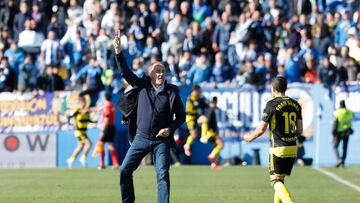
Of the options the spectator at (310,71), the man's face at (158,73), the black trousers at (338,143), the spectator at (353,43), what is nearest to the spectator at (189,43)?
the spectator at (310,71)

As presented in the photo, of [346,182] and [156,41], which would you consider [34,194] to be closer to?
[346,182]

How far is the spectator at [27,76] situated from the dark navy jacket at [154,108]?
16786 millimetres

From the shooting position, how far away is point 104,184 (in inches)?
794

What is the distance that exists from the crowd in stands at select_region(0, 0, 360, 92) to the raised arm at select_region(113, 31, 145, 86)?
48.7 ft

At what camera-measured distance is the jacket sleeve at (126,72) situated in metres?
12.6

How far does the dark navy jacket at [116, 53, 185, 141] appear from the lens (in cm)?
1277

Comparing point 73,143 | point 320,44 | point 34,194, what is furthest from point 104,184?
point 320,44

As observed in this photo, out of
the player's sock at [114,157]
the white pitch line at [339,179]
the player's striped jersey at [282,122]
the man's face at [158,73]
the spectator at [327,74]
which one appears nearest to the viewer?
the man's face at [158,73]

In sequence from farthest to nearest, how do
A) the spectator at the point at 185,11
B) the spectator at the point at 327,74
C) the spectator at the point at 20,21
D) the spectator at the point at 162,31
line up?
the spectator at the point at 20,21 → the spectator at the point at 185,11 → the spectator at the point at 162,31 → the spectator at the point at 327,74

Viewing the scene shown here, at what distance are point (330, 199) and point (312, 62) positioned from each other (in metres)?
12.4

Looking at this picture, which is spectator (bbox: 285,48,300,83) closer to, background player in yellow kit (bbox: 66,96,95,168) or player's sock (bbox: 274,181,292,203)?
background player in yellow kit (bbox: 66,96,95,168)

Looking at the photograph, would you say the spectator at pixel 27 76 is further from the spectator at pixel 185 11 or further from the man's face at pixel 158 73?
the man's face at pixel 158 73

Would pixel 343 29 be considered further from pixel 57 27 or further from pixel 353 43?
pixel 57 27

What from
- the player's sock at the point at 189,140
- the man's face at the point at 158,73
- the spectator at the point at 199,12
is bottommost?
the player's sock at the point at 189,140
